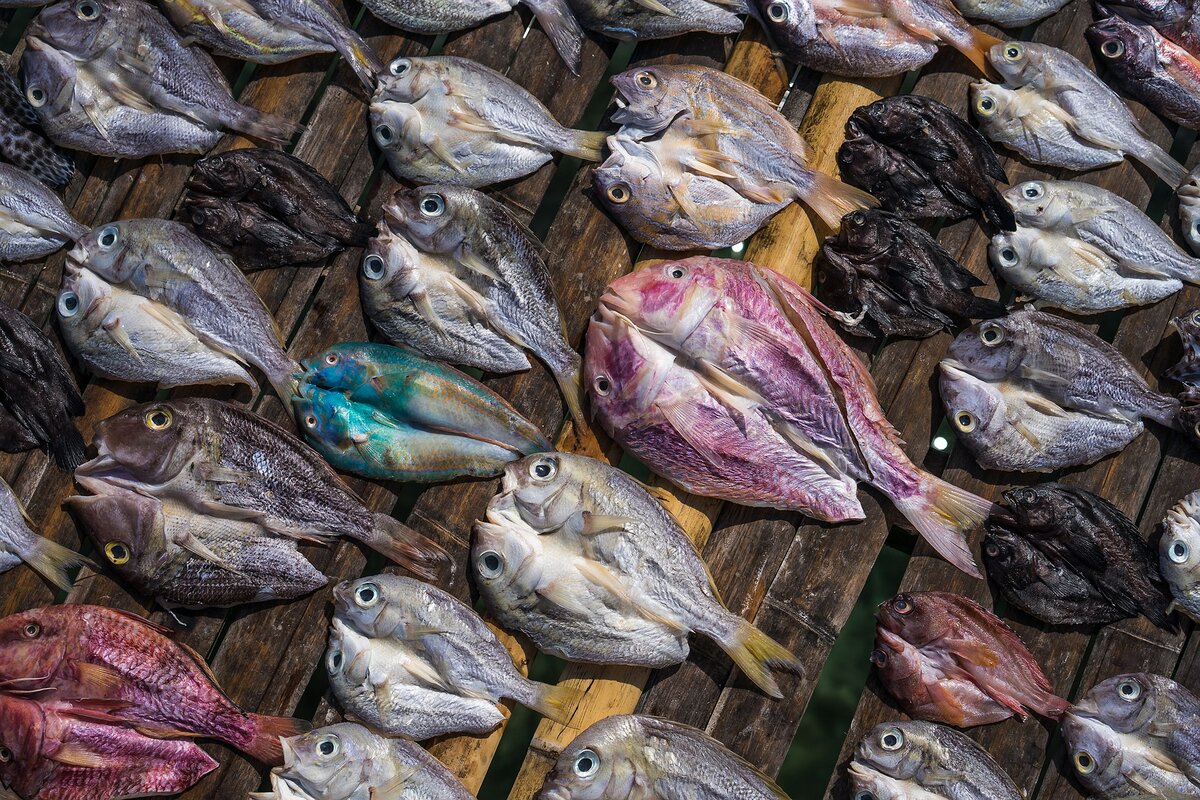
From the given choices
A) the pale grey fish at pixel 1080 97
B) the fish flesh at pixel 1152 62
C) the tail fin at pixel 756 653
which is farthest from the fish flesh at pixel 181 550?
the fish flesh at pixel 1152 62

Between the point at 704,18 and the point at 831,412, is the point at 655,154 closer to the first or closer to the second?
the point at 704,18

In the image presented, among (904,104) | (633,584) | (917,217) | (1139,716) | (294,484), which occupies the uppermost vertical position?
(904,104)

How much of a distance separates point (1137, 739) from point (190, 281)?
15.6 ft

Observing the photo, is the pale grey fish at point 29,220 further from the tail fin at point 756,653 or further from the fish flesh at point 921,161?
the fish flesh at point 921,161

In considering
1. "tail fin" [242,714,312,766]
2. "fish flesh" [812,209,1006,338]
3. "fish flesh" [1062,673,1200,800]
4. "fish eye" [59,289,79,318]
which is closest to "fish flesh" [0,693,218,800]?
"tail fin" [242,714,312,766]

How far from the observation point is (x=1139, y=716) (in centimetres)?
462

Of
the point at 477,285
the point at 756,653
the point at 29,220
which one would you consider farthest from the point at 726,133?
the point at 29,220

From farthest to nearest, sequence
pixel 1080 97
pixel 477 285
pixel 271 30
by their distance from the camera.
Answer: pixel 1080 97 → pixel 271 30 → pixel 477 285

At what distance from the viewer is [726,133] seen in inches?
190

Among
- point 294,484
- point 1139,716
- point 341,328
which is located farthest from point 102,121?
point 1139,716

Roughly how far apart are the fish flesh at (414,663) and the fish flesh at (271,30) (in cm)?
249

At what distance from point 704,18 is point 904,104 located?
1.08 metres

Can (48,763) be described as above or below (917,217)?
below

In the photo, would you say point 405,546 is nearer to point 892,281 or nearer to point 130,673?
point 130,673
